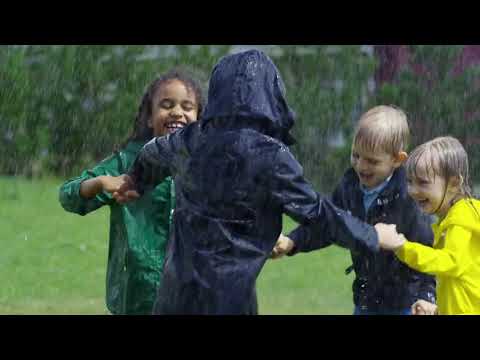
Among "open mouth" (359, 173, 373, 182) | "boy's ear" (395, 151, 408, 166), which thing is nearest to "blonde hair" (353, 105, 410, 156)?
"boy's ear" (395, 151, 408, 166)

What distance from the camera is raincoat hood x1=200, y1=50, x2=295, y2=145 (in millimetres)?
4332

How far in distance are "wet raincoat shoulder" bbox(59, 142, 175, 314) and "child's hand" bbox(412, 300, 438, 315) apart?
116cm

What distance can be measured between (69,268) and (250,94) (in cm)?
631

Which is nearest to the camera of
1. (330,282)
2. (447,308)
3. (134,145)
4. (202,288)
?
(202,288)

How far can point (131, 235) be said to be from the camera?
521 cm

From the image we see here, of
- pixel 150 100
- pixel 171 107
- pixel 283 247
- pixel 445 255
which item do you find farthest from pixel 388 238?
pixel 150 100

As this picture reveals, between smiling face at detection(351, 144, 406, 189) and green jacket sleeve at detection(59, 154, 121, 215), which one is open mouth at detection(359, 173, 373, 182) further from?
green jacket sleeve at detection(59, 154, 121, 215)

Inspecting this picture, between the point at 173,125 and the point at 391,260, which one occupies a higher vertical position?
the point at 173,125

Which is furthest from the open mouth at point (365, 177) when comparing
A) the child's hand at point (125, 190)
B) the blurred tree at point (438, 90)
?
the blurred tree at point (438, 90)

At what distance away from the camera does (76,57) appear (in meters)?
12.4

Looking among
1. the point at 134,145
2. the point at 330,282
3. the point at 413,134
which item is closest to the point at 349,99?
the point at 413,134

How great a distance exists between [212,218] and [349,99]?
24.6ft

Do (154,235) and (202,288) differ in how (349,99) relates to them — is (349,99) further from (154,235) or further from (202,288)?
(202,288)

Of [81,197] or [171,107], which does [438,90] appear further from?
[81,197]
